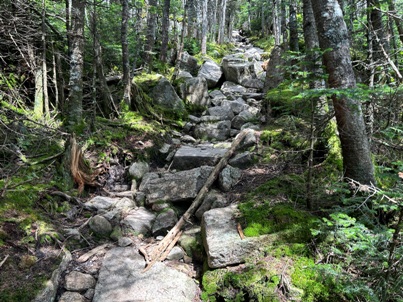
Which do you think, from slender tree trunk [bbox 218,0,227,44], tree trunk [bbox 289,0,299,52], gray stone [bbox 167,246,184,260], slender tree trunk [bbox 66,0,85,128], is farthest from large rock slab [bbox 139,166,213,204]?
slender tree trunk [bbox 218,0,227,44]

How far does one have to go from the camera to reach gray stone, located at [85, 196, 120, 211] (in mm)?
5755

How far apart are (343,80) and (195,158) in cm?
439

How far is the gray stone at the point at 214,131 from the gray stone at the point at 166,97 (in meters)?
1.43

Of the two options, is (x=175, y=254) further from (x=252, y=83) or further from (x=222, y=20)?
(x=222, y=20)

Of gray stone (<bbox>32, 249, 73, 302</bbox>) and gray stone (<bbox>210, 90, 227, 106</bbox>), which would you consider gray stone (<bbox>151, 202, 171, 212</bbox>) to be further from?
gray stone (<bbox>210, 90, 227, 106</bbox>)

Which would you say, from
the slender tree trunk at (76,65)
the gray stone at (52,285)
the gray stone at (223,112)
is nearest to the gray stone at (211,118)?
the gray stone at (223,112)

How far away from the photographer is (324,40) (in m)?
3.92

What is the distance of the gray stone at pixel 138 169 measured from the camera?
23.5 ft

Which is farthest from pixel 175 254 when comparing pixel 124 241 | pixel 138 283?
pixel 124 241

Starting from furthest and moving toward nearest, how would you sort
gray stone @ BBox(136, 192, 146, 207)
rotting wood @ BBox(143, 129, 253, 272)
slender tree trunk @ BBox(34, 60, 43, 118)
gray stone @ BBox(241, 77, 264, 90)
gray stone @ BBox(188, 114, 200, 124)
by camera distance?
1. gray stone @ BBox(241, 77, 264, 90)
2. gray stone @ BBox(188, 114, 200, 124)
3. slender tree trunk @ BBox(34, 60, 43, 118)
4. gray stone @ BBox(136, 192, 146, 207)
5. rotting wood @ BBox(143, 129, 253, 272)

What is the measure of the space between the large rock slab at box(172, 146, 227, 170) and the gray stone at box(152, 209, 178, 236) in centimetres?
201

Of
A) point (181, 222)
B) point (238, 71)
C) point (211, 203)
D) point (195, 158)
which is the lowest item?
point (181, 222)

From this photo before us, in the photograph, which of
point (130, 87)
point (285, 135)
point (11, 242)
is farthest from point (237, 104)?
point (11, 242)

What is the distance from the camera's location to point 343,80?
3.84 metres
